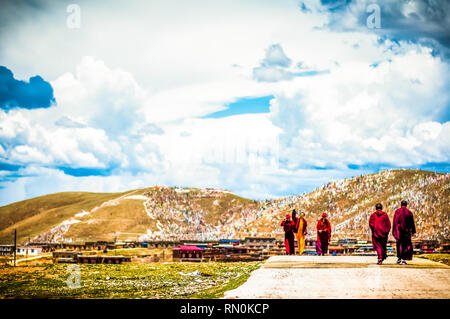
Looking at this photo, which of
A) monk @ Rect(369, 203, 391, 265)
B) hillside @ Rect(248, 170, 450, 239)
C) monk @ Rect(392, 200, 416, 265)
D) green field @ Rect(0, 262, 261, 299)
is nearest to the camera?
green field @ Rect(0, 262, 261, 299)

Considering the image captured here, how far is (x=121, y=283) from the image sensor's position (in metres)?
24.7

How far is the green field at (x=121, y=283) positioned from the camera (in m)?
20.5

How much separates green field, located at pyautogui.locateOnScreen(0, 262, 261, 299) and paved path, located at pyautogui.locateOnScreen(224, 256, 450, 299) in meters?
2.10

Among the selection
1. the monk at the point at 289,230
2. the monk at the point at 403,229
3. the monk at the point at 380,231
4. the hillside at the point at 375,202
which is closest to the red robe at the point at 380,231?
the monk at the point at 380,231

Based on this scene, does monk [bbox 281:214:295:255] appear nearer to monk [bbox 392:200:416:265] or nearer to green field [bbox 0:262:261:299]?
green field [bbox 0:262:261:299]

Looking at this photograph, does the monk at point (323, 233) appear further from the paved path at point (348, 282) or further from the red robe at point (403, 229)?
the paved path at point (348, 282)

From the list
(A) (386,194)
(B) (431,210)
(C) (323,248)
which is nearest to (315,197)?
(A) (386,194)

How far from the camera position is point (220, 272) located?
30.0 metres

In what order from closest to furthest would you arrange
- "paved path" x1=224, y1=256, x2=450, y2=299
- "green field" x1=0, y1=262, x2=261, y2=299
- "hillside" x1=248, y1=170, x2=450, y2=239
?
"paved path" x1=224, y1=256, x2=450, y2=299, "green field" x1=0, y1=262, x2=261, y2=299, "hillside" x1=248, y1=170, x2=450, y2=239

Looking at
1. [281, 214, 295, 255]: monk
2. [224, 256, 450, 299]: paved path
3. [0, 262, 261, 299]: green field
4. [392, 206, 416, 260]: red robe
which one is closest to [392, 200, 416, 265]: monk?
[392, 206, 416, 260]: red robe

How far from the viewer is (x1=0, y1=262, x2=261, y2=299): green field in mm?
20469

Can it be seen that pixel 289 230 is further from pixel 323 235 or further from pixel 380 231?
pixel 380 231
